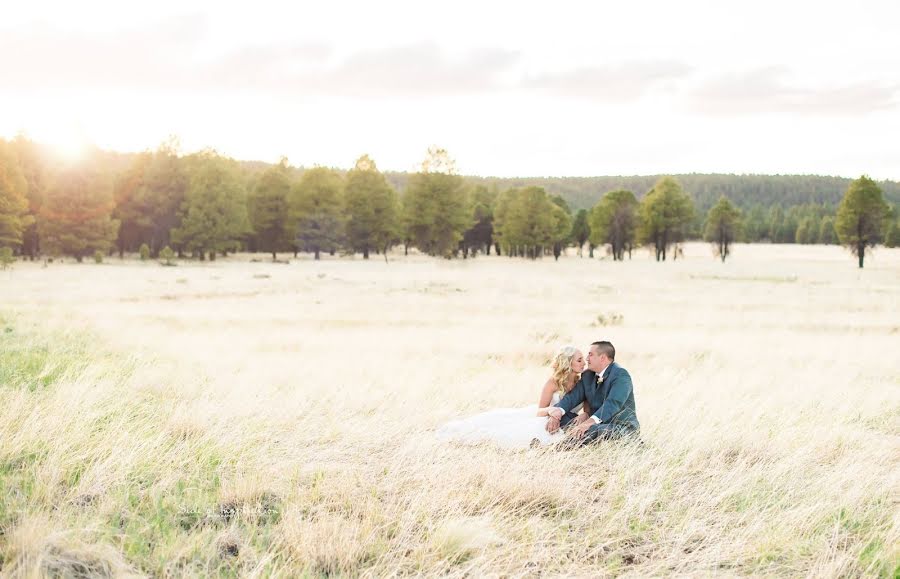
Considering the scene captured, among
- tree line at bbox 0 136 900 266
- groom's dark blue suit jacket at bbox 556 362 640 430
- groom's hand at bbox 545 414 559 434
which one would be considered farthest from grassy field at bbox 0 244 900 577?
tree line at bbox 0 136 900 266

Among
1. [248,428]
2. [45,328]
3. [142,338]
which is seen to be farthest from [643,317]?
[248,428]

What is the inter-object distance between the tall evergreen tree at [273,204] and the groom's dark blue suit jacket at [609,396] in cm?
6751

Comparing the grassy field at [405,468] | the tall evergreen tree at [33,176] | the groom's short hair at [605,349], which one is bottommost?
the grassy field at [405,468]

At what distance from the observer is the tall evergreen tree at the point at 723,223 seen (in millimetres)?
77562

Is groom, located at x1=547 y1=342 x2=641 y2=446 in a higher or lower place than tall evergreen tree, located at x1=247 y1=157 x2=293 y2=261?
lower

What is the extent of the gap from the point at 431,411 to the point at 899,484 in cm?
494

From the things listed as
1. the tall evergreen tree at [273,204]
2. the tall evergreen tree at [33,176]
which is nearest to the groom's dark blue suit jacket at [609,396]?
the tall evergreen tree at [33,176]

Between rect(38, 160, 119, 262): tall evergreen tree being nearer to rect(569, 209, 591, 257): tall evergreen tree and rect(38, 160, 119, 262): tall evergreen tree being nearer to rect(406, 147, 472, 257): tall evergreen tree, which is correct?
rect(406, 147, 472, 257): tall evergreen tree

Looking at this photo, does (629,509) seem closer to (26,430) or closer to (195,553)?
(195,553)

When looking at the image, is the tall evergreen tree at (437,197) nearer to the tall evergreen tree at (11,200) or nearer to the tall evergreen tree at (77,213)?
the tall evergreen tree at (77,213)

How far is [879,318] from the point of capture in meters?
24.6

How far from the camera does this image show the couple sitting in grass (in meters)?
7.06

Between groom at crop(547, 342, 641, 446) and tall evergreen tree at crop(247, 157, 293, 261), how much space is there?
67.7m

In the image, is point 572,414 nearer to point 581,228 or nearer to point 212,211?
point 212,211
